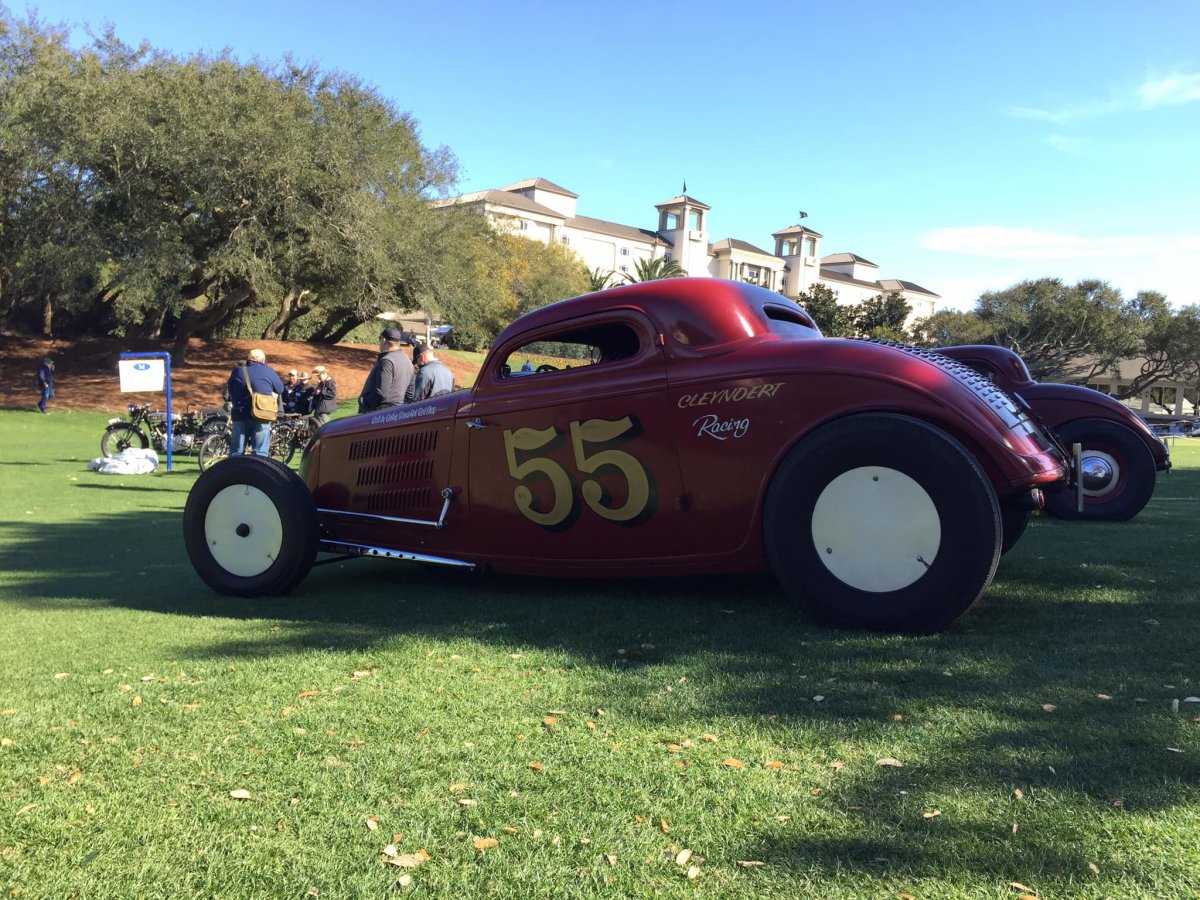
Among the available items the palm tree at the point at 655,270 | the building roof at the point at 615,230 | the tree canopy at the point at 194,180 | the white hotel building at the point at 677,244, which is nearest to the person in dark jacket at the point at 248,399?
the tree canopy at the point at 194,180

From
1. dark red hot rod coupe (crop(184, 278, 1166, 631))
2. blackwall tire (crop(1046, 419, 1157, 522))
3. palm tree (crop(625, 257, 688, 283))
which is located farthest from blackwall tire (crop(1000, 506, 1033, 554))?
palm tree (crop(625, 257, 688, 283))

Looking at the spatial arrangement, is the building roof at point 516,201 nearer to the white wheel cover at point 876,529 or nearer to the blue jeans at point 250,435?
the blue jeans at point 250,435

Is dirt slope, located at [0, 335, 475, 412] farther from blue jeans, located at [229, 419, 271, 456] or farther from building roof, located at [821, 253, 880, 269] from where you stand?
building roof, located at [821, 253, 880, 269]

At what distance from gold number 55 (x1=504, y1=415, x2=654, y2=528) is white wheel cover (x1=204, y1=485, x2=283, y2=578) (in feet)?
5.81

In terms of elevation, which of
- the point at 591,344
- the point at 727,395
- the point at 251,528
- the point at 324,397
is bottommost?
the point at 251,528

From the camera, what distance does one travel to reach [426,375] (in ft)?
27.5

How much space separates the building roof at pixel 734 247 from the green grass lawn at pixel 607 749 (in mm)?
105337

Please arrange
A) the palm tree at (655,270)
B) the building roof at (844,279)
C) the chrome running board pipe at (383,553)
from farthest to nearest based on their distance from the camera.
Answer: the building roof at (844,279) → the palm tree at (655,270) → the chrome running board pipe at (383,553)

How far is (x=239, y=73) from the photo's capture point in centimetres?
2759

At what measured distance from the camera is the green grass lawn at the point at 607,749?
7.22ft

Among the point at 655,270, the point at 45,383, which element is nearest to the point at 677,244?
the point at 655,270

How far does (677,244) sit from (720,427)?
98908 mm

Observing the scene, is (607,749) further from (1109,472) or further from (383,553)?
(1109,472)

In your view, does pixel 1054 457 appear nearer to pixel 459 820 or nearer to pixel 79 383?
pixel 459 820
